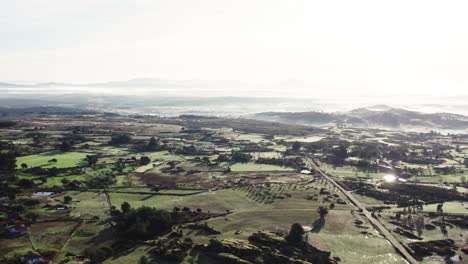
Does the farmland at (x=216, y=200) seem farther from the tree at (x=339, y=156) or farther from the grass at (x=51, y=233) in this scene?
the tree at (x=339, y=156)

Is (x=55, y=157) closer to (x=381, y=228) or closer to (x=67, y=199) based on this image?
(x=67, y=199)

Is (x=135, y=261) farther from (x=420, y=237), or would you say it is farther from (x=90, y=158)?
(x=90, y=158)

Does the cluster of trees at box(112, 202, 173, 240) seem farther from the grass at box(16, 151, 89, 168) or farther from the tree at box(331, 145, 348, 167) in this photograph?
the tree at box(331, 145, 348, 167)

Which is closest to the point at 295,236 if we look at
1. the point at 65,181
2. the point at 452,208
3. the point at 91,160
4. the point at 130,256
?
the point at 130,256

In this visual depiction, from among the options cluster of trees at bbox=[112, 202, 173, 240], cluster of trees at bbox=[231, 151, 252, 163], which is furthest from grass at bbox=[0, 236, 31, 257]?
cluster of trees at bbox=[231, 151, 252, 163]

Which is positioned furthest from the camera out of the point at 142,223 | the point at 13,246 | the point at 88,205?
the point at 88,205

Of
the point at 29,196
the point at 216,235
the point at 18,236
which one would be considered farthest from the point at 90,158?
the point at 216,235
